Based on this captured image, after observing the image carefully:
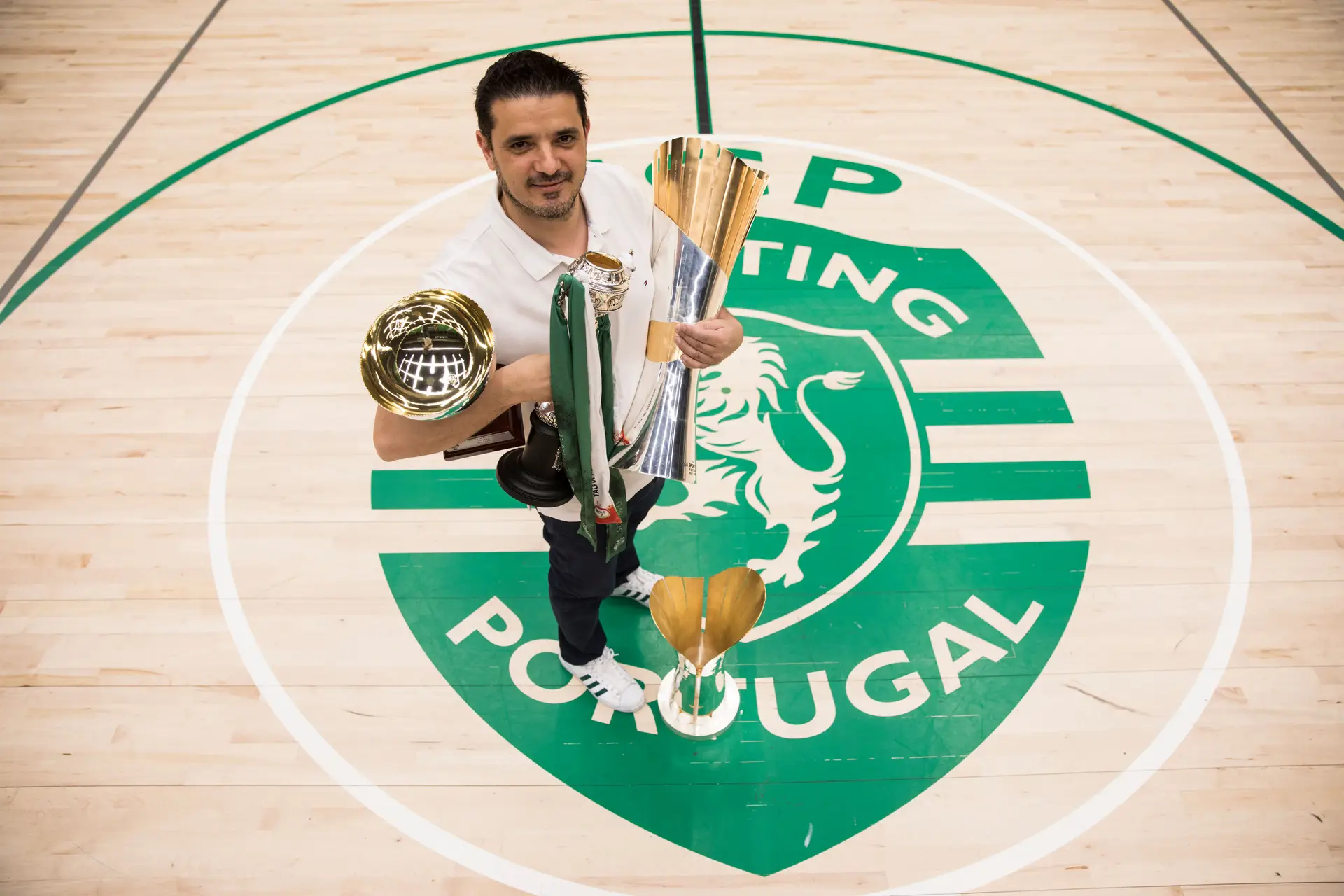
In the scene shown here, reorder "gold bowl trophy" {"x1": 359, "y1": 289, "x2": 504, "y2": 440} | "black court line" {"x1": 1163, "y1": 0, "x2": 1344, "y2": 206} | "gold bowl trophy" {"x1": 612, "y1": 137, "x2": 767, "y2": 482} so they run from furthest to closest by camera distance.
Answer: "black court line" {"x1": 1163, "y1": 0, "x2": 1344, "y2": 206}, "gold bowl trophy" {"x1": 612, "y1": 137, "x2": 767, "y2": 482}, "gold bowl trophy" {"x1": 359, "y1": 289, "x2": 504, "y2": 440}

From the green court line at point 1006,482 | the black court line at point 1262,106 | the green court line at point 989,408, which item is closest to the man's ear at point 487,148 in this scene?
the green court line at point 1006,482

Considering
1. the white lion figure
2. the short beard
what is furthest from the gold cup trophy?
the white lion figure

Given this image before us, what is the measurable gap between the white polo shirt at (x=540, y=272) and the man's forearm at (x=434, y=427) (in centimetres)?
17

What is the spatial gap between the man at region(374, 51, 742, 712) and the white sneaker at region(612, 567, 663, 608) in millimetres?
859

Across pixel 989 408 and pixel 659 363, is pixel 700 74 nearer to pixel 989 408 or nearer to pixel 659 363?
pixel 989 408

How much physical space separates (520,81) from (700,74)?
3770 mm

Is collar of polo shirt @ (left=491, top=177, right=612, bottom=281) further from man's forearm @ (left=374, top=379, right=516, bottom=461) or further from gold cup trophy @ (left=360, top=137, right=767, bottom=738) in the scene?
man's forearm @ (left=374, top=379, right=516, bottom=461)

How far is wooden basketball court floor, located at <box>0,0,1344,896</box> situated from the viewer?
8.49ft

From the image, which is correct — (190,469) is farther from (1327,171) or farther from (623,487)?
(1327,171)

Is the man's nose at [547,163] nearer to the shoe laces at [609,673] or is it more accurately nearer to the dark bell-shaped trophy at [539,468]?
the dark bell-shaped trophy at [539,468]

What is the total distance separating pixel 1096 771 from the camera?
8.84 feet

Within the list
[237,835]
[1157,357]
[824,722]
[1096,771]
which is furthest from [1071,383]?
[237,835]

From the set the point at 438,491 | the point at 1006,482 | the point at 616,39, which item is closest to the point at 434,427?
the point at 438,491

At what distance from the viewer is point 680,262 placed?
201cm
